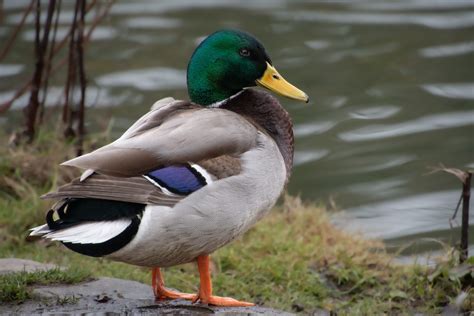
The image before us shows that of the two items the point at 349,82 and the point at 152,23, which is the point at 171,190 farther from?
the point at 152,23

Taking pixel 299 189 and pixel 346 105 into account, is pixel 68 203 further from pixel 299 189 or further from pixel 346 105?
pixel 346 105

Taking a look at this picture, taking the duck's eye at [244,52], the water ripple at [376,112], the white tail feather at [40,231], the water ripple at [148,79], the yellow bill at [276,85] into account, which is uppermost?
the duck's eye at [244,52]

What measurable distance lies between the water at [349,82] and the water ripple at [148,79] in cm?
2

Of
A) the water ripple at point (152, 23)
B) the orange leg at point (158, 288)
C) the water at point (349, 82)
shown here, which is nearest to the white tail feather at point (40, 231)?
the orange leg at point (158, 288)

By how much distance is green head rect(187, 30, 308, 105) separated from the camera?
5172 millimetres

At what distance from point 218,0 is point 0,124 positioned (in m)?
4.64

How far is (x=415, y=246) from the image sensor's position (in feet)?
A: 23.2

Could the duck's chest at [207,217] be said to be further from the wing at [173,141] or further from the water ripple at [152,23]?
the water ripple at [152,23]

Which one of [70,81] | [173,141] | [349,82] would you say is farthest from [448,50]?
[173,141]

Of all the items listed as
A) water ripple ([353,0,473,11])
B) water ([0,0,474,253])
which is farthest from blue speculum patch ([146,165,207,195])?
water ripple ([353,0,473,11])

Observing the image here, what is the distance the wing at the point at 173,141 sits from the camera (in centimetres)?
449

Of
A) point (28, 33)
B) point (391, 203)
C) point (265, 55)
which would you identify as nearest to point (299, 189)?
point (391, 203)

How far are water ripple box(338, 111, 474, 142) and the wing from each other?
4450mm

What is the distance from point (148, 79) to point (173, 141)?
6.09 meters
